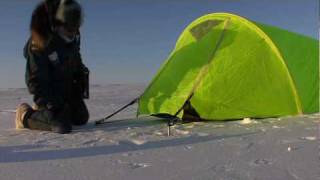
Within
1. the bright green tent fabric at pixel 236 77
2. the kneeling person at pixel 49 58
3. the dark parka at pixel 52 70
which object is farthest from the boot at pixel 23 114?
the bright green tent fabric at pixel 236 77

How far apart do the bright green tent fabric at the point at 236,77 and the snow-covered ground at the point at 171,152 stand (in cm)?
44

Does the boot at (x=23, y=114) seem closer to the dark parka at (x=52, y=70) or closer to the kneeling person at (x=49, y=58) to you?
the kneeling person at (x=49, y=58)

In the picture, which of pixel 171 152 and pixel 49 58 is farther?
pixel 49 58

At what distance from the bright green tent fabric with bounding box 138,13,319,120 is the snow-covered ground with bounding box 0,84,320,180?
1.43 ft

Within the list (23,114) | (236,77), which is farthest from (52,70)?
(236,77)

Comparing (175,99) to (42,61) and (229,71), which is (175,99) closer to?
(229,71)

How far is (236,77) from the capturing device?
4488mm

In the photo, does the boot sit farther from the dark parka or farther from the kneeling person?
the dark parka

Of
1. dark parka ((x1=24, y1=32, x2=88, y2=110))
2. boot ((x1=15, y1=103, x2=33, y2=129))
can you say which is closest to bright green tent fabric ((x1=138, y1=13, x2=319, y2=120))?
dark parka ((x1=24, y1=32, x2=88, y2=110))

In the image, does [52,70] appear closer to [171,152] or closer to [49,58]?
[49,58]

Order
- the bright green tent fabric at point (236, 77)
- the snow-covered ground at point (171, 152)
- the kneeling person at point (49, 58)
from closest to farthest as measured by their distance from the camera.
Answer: the snow-covered ground at point (171, 152)
the kneeling person at point (49, 58)
the bright green tent fabric at point (236, 77)

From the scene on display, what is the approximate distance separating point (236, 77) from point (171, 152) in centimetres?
191

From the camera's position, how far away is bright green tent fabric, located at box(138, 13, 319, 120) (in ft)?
14.5

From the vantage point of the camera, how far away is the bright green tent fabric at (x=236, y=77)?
14.5 ft
